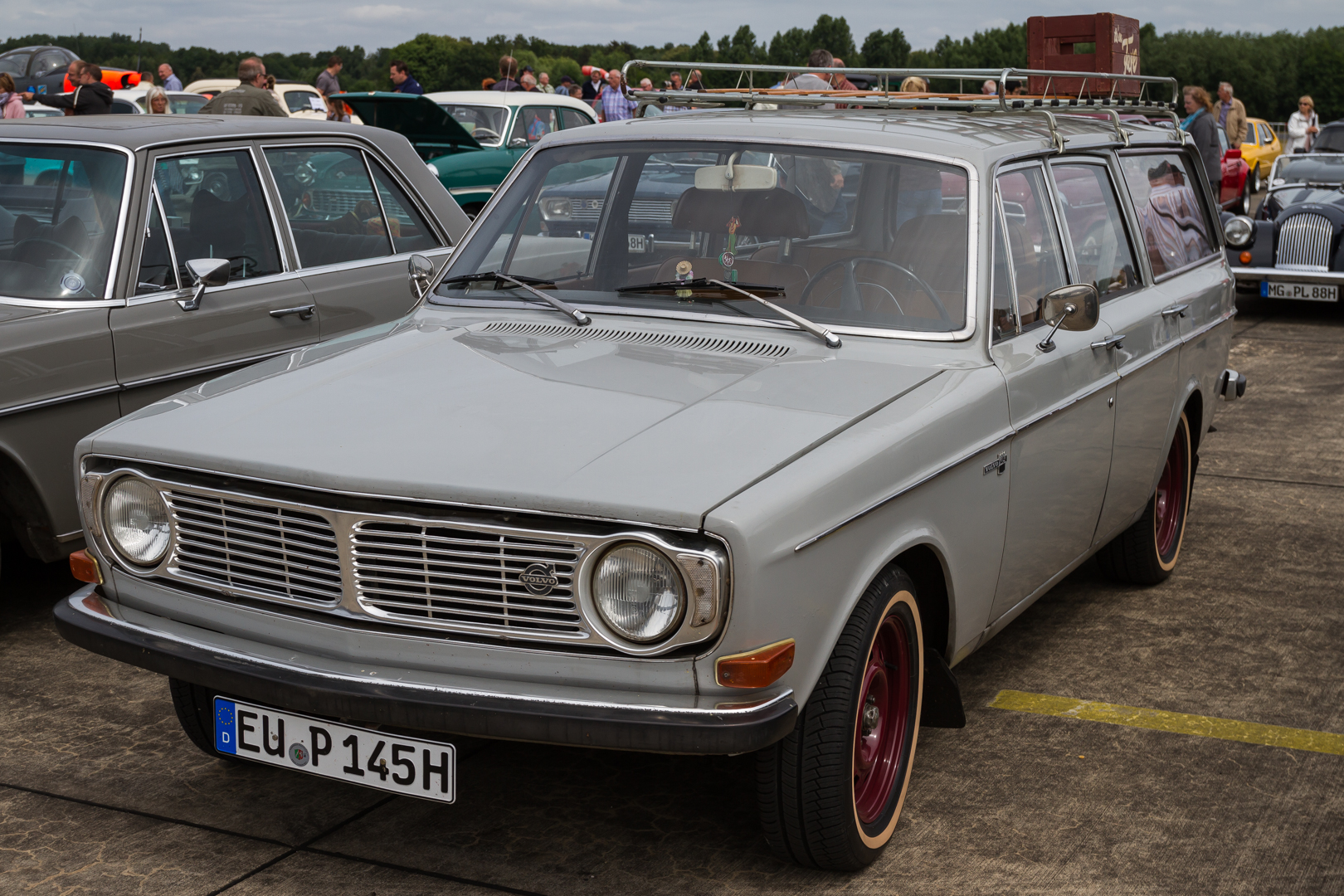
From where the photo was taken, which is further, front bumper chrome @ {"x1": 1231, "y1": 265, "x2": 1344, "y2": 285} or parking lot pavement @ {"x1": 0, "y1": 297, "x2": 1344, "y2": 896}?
front bumper chrome @ {"x1": 1231, "y1": 265, "x2": 1344, "y2": 285}

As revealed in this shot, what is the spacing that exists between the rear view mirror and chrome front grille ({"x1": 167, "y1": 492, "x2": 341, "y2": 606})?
180cm

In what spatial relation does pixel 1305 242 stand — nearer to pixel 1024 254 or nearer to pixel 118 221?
pixel 1024 254

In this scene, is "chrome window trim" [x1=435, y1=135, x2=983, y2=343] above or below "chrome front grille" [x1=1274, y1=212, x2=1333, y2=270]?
above

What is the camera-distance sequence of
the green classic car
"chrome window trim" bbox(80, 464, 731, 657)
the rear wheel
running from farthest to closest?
1. the green classic car
2. the rear wheel
3. "chrome window trim" bbox(80, 464, 731, 657)

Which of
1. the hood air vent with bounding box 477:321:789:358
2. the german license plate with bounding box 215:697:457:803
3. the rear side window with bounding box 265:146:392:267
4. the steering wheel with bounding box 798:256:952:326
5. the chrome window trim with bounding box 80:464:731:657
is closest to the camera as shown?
the chrome window trim with bounding box 80:464:731:657

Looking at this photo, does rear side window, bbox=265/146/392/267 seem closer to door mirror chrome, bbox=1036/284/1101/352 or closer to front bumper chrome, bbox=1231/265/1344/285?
door mirror chrome, bbox=1036/284/1101/352

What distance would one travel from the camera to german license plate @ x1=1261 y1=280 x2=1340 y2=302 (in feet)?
40.5

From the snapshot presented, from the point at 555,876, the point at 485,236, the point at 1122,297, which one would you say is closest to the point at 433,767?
the point at 555,876

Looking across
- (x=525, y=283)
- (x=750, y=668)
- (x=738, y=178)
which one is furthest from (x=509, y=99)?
(x=750, y=668)

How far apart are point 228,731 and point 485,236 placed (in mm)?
1949

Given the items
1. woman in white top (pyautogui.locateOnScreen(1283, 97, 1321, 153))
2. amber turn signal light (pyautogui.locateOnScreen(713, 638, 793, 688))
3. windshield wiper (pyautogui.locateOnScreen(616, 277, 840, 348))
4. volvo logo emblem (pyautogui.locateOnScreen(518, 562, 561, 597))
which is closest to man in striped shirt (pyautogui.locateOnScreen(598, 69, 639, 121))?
woman in white top (pyautogui.locateOnScreen(1283, 97, 1321, 153))

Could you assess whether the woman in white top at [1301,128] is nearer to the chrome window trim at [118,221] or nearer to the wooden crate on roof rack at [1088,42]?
the wooden crate on roof rack at [1088,42]

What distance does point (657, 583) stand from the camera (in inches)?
106

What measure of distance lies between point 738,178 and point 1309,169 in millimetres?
13113
